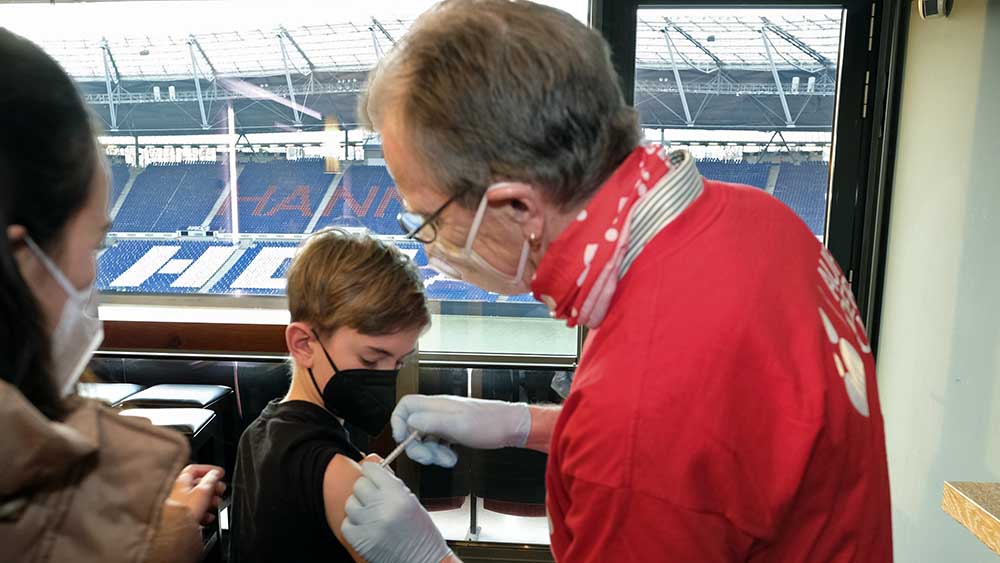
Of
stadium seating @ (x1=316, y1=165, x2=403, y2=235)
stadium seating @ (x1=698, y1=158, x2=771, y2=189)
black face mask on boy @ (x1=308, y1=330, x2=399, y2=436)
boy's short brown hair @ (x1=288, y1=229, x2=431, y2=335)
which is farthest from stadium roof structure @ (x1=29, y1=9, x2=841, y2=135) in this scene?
black face mask on boy @ (x1=308, y1=330, x2=399, y2=436)

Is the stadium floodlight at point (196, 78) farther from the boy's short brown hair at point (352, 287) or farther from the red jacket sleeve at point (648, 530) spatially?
the red jacket sleeve at point (648, 530)

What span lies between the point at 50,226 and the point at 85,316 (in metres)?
0.20

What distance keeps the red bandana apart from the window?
2098mm

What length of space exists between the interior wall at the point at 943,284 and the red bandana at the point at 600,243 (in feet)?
4.90

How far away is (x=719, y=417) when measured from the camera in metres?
0.71

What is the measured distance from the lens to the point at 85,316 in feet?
2.59

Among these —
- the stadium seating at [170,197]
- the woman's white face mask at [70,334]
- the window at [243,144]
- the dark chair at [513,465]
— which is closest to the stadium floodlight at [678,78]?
the window at [243,144]

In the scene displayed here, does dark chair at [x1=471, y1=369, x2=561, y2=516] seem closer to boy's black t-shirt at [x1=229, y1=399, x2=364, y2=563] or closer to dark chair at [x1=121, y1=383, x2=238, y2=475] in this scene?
dark chair at [x1=121, y1=383, x2=238, y2=475]

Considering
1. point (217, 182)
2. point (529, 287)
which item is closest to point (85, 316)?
point (529, 287)

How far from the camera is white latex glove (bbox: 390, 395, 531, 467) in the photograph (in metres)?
1.41

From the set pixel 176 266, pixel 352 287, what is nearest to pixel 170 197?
pixel 176 266

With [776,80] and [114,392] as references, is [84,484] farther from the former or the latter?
[776,80]

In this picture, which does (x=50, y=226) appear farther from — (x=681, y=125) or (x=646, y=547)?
(x=681, y=125)

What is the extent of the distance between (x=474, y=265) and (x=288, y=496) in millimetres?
540
